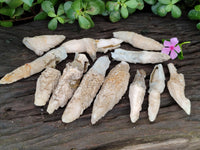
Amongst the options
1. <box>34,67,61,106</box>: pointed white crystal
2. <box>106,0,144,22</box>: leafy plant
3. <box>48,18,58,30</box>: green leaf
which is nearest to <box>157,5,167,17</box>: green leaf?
<box>106,0,144,22</box>: leafy plant

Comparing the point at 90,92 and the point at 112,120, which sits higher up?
the point at 90,92

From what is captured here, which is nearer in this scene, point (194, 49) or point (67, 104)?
point (67, 104)

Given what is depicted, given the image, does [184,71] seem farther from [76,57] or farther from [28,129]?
[28,129]

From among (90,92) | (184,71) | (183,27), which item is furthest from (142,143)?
(183,27)

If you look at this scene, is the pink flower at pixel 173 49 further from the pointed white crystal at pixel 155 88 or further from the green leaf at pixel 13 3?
the green leaf at pixel 13 3

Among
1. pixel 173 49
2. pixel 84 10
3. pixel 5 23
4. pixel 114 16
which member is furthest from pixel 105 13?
pixel 5 23

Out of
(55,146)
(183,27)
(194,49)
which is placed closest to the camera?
(55,146)

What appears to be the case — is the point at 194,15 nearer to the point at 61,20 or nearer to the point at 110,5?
the point at 110,5

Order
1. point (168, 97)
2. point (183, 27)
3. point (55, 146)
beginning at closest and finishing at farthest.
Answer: point (55, 146)
point (168, 97)
point (183, 27)

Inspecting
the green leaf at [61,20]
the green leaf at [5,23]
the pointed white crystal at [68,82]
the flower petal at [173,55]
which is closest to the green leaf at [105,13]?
the green leaf at [61,20]
